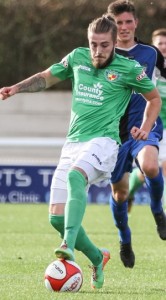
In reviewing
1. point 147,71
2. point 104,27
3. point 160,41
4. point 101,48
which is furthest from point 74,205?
point 160,41

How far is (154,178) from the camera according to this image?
340 inches

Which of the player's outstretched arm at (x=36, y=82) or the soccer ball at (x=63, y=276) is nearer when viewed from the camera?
the soccer ball at (x=63, y=276)

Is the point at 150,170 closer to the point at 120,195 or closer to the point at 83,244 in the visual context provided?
the point at 120,195

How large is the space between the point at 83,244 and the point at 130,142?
5.86 feet

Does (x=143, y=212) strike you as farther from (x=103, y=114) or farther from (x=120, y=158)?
(x=103, y=114)

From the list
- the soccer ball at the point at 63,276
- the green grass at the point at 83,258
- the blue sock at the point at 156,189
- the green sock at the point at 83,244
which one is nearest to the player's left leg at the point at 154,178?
the blue sock at the point at 156,189

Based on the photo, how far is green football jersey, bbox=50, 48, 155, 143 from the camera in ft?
23.2

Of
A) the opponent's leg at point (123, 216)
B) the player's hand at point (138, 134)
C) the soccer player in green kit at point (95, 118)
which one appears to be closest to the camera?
the soccer player in green kit at point (95, 118)

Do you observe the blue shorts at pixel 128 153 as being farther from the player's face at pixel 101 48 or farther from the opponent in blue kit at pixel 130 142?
the player's face at pixel 101 48

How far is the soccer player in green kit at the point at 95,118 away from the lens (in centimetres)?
696

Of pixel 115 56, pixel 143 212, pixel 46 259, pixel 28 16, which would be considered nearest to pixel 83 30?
pixel 28 16

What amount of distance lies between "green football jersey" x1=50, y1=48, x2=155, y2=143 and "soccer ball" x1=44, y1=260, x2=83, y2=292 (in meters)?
0.93

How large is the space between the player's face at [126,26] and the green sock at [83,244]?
2.04 m

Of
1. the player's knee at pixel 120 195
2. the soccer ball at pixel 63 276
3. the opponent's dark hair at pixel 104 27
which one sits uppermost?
the opponent's dark hair at pixel 104 27
